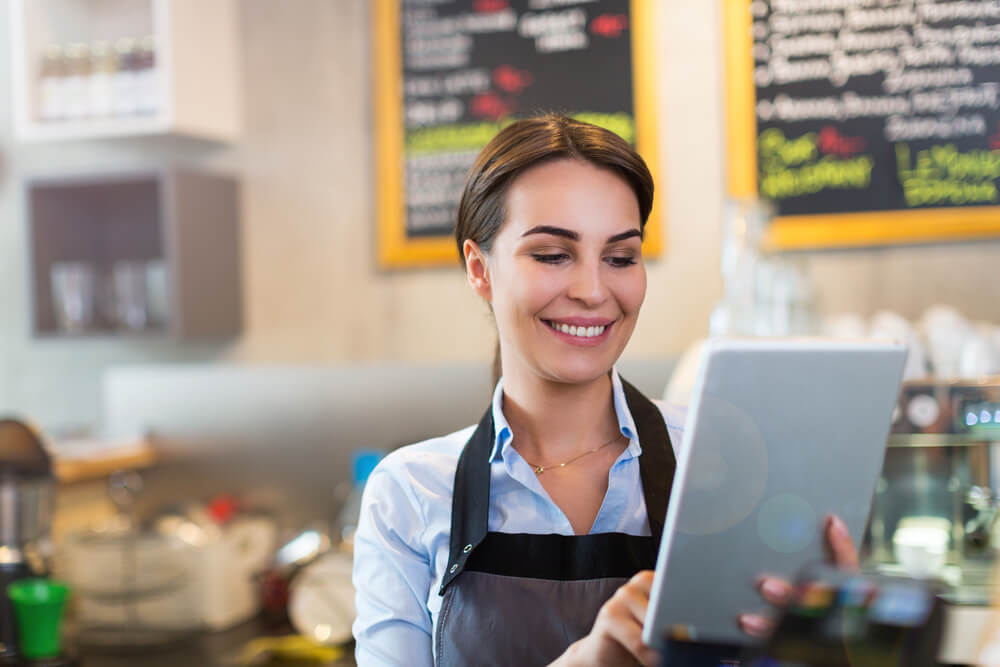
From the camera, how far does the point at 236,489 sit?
96.8 inches

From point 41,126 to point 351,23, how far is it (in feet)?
2.53

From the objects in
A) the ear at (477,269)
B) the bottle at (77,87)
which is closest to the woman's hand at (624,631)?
the ear at (477,269)

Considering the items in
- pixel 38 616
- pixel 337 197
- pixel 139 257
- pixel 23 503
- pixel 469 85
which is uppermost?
pixel 469 85

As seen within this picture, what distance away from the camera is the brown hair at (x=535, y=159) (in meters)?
0.92

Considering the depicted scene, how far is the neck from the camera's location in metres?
0.98

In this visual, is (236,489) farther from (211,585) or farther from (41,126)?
(41,126)

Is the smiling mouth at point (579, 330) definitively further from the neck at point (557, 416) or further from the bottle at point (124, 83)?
the bottle at point (124, 83)

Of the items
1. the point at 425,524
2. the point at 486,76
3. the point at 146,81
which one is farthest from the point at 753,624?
the point at 146,81

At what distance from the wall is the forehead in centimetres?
140

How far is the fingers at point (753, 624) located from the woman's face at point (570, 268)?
0.27 meters

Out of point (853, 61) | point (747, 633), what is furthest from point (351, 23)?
point (747, 633)

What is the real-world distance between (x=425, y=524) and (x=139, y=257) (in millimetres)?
2010

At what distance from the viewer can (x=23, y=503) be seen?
1907 mm

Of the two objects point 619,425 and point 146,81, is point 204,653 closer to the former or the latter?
point 619,425
